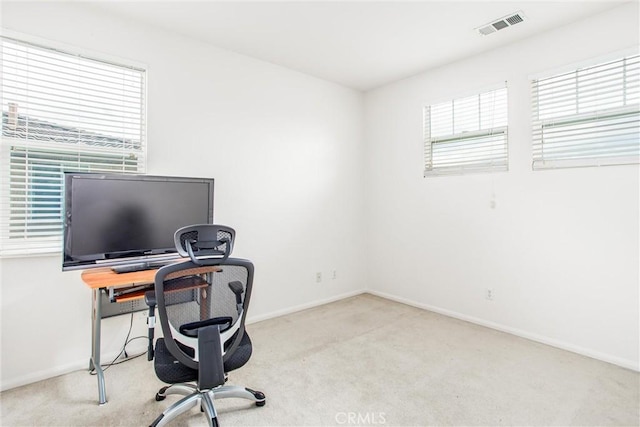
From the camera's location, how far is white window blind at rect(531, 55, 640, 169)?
8.43 ft

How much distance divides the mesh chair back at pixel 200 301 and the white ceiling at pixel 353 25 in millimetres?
2067

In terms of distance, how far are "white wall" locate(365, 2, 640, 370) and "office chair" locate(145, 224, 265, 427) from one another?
261 cm

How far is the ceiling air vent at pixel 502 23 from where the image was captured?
2684 mm

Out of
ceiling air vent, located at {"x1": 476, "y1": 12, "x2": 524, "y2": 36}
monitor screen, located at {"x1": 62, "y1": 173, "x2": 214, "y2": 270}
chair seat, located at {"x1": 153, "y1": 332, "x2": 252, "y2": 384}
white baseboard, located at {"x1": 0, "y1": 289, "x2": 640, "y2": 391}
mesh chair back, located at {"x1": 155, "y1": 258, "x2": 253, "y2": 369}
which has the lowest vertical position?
white baseboard, located at {"x1": 0, "y1": 289, "x2": 640, "y2": 391}

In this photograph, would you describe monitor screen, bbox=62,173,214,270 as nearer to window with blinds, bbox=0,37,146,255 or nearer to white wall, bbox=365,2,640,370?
window with blinds, bbox=0,37,146,255

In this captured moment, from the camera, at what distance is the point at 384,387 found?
2.27 metres

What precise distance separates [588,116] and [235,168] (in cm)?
317

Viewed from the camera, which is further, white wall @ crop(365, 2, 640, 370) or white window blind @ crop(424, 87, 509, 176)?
white window blind @ crop(424, 87, 509, 176)

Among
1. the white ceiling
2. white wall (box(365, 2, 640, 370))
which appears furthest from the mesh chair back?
white wall (box(365, 2, 640, 370))

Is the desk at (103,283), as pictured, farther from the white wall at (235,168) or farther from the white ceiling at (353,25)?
the white ceiling at (353,25)

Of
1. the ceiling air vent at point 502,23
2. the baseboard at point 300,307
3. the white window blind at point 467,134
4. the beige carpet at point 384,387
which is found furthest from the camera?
the baseboard at point 300,307

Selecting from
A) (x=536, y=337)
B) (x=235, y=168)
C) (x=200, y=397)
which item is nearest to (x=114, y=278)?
(x=200, y=397)

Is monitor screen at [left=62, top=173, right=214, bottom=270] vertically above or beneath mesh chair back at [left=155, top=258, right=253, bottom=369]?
above

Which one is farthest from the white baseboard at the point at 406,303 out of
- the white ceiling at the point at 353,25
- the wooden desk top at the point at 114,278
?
the white ceiling at the point at 353,25
